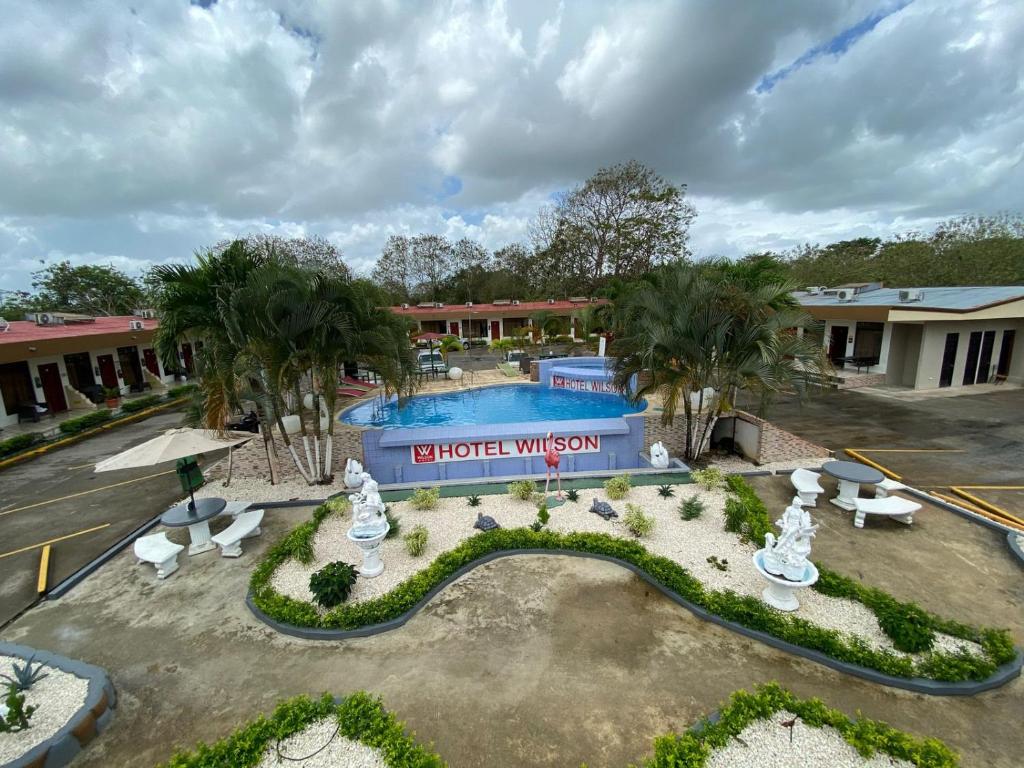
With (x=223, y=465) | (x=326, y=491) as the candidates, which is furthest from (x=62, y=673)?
(x=223, y=465)

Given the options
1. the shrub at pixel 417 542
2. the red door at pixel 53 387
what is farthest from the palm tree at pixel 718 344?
the red door at pixel 53 387

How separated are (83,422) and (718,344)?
73.0 ft

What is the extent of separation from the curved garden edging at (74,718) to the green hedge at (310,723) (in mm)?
1096

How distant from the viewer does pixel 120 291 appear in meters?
48.5

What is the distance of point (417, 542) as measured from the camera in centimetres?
761

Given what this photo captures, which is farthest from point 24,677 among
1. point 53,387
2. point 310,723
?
point 53,387

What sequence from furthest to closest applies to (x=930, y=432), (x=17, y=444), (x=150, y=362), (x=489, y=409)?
(x=150, y=362) < (x=489, y=409) < (x=17, y=444) < (x=930, y=432)

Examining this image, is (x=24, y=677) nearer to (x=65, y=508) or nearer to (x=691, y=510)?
(x=65, y=508)

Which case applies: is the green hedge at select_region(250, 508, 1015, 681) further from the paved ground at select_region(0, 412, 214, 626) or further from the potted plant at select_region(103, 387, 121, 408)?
the potted plant at select_region(103, 387, 121, 408)

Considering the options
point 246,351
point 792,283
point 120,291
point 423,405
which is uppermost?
point 120,291

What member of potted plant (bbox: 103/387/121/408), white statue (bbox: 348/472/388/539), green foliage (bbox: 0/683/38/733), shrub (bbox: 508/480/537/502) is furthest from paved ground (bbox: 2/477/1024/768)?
potted plant (bbox: 103/387/121/408)

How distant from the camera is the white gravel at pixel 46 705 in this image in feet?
14.4

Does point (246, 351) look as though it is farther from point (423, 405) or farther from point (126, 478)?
point (423, 405)

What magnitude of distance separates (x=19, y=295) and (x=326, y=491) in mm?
64556
